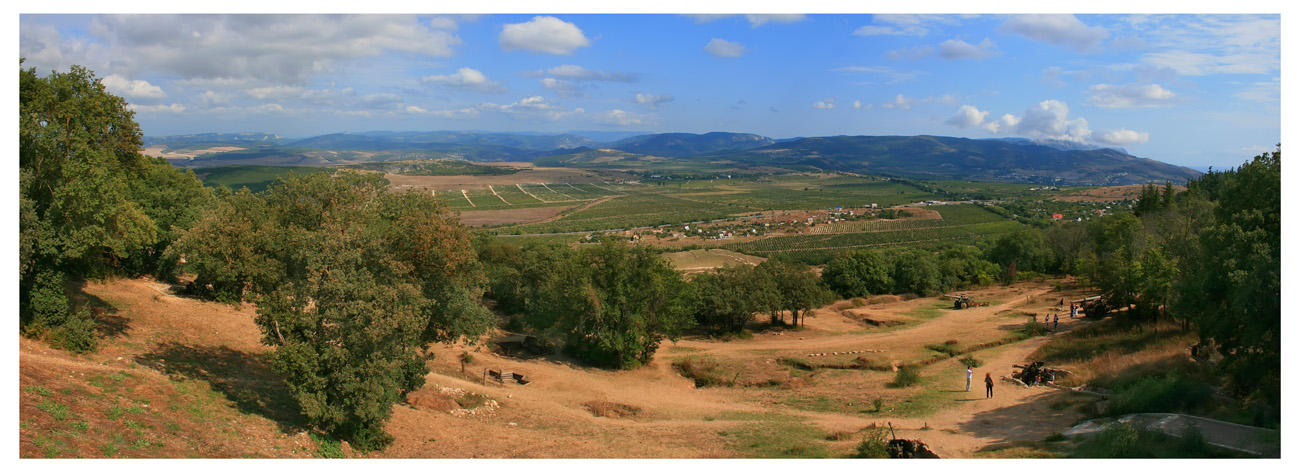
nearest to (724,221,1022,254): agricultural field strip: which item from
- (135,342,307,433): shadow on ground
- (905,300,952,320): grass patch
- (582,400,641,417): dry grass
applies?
(905,300,952,320): grass patch

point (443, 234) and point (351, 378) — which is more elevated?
point (443, 234)

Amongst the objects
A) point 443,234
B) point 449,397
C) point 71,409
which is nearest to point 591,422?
point 449,397

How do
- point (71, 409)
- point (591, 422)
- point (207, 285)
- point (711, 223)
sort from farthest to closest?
1. point (711, 223)
2. point (207, 285)
3. point (591, 422)
4. point (71, 409)

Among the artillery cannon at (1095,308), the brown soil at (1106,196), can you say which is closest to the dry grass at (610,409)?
the artillery cannon at (1095,308)

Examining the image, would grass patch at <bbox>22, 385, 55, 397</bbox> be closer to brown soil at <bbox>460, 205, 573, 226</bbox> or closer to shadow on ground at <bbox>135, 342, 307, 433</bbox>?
→ shadow on ground at <bbox>135, 342, 307, 433</bbox>

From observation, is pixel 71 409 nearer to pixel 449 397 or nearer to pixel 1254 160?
pixel 449 397

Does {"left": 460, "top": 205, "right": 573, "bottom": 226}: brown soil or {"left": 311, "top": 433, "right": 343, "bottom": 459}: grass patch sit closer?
{"left": 311, "top": 433, "right": 343, "bottom": 459}: grass patch

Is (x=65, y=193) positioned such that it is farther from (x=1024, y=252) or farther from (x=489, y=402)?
(x=1024, y=252)
